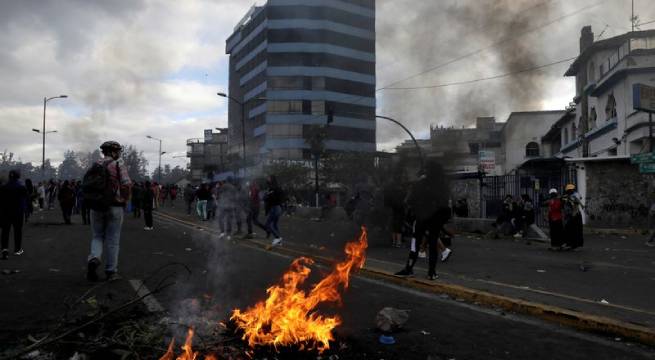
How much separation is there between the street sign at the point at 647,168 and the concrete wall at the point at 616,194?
5.19ft

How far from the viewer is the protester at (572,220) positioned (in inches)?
470

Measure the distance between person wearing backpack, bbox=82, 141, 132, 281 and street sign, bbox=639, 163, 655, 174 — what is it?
16717 millimetres

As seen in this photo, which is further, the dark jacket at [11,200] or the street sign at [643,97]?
the street sign at [643,97]

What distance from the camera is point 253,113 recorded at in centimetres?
6888

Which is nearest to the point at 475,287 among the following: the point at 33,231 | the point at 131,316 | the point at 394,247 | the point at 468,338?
the point at 468,338

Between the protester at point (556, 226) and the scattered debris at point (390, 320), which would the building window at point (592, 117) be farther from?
the scattered debris at point (390, 320)

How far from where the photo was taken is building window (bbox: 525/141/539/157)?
41438 millimetres

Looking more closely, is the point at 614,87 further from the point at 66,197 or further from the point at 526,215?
the point at 66,197

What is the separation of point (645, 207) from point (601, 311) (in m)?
15.5

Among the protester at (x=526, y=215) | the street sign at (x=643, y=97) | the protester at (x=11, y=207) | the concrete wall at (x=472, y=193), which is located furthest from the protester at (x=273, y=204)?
the street sign at (x=643, y=97)

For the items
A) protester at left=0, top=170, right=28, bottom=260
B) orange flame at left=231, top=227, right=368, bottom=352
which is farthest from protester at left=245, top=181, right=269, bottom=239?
orange flame at left=231, top=227, right=368, bottom=352

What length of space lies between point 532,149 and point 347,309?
40975mm

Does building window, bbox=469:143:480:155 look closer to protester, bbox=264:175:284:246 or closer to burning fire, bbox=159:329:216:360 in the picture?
protester, bbox=264:175:284:246

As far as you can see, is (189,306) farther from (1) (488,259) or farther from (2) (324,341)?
(1) (488,259)
